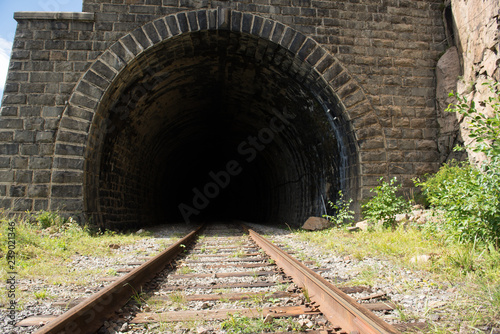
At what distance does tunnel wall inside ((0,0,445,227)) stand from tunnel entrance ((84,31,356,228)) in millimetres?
269

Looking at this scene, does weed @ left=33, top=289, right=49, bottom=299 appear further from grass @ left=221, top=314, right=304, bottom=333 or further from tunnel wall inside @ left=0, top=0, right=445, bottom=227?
tunnel wall inside @ left=0, top=0, right=445, bottom=227

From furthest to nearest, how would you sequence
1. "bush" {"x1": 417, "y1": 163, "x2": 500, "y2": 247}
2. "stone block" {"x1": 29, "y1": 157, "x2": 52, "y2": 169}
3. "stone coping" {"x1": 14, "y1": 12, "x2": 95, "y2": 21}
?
"stone coping" {"x1": 14, "y1": 12, "x2": 95, "y2": 21}
"stone block" {"x1": 29, "y1": 157, "x2": 52, "y2": 169}
"bush" {"x1": 417, "y1": 163, "x2": 500, "y2": 247}

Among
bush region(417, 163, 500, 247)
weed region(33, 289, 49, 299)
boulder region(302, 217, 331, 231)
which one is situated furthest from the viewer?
boulder region(302, 217, 331, 231)

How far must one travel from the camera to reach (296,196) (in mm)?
11852

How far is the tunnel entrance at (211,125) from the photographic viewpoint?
7.75 meters

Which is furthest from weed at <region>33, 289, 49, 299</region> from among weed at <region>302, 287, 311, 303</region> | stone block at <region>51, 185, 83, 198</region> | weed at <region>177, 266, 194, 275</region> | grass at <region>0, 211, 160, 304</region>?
stone block at <region>51, 185, 83, 198</region>

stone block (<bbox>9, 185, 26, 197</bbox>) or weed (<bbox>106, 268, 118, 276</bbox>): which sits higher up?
stone block (<bbox>9, 185, 26, 197</bbox>)

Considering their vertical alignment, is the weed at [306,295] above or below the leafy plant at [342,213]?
below

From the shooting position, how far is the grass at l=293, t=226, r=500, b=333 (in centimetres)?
220

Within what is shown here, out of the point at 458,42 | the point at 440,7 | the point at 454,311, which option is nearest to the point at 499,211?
the point at 454,311

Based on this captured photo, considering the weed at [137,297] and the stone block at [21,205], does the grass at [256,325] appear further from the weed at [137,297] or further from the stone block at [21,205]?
the stone block at [21,205]

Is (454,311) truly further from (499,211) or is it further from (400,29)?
(400,29)

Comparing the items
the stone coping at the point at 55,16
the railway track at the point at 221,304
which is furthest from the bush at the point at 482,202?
the stone coping at the point at 55,16

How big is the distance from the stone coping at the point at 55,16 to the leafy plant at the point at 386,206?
6.96 meters
